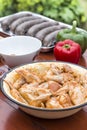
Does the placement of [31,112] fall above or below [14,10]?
above

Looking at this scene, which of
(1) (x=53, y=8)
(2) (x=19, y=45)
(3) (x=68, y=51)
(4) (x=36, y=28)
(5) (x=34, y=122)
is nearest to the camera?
(5) (x=34, y=122)

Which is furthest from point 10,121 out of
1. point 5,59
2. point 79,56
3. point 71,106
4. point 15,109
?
point 79,56

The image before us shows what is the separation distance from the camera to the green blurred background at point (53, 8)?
8.36 ft

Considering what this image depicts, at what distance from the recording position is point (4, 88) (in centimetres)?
94

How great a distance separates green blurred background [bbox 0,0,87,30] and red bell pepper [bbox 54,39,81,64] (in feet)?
4.28

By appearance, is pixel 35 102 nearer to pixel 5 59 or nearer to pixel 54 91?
pixel 54 91

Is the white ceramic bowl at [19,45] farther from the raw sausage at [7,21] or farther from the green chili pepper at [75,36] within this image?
the raw sausage at [7,21]

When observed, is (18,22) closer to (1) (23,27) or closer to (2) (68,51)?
(1) (23,27)

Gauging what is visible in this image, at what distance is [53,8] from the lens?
259cm

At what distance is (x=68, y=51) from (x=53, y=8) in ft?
4.69

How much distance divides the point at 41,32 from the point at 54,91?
0.52 meters

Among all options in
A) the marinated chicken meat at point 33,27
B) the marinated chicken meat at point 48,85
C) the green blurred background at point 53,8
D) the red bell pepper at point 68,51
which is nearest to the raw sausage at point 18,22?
the marinated chicken meat at point 33,27

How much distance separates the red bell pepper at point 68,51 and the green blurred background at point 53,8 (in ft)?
4.28

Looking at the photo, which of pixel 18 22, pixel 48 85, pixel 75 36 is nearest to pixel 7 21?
pixel 18 22
